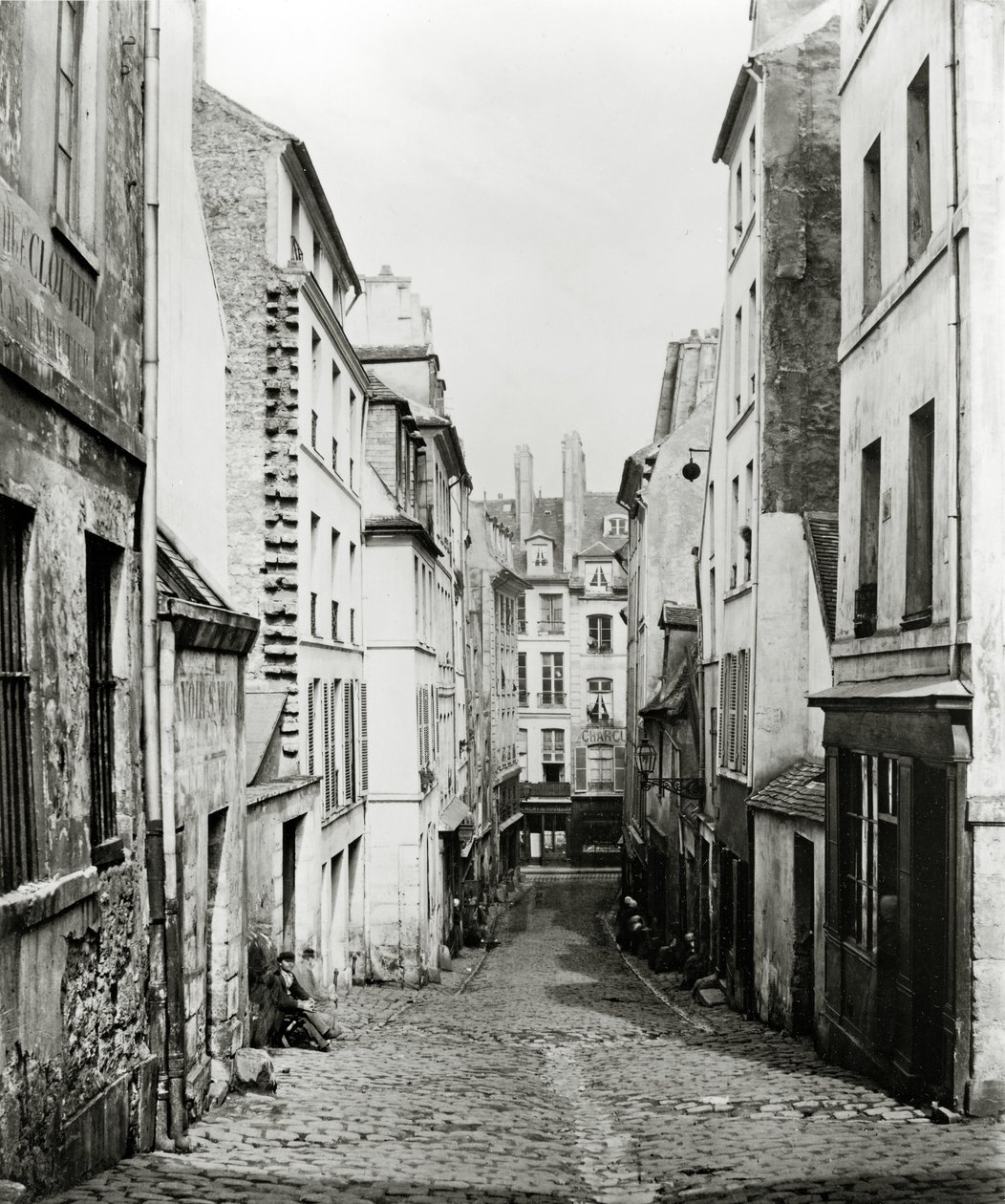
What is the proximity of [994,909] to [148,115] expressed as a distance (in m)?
8.06

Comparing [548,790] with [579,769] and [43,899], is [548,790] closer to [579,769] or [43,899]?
[579,769]

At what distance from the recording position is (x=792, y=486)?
18.6m

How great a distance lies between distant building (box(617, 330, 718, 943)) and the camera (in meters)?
28.0

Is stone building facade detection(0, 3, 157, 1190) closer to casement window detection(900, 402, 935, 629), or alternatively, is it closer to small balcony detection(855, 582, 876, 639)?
casement window detection(900, 402, 935, 629)

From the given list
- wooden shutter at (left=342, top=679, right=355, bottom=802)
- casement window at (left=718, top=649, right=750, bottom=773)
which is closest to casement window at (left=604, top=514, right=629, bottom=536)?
wooden shutter at (left=342, top=679, right=355, bottom=802)

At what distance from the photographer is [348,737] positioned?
23.9 metres

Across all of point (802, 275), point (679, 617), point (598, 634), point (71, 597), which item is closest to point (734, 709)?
point (802, 275)

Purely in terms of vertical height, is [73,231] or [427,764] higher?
[73,231]

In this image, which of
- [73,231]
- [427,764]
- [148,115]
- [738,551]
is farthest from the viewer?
[427,764]

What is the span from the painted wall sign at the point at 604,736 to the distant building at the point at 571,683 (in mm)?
47

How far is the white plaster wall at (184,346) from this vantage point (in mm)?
12383

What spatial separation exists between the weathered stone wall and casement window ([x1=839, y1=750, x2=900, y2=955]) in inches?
258

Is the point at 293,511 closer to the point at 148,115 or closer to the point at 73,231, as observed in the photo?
the point at 148,115

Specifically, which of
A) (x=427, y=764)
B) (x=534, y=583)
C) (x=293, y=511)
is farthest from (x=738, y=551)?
(x=534, y=583)
